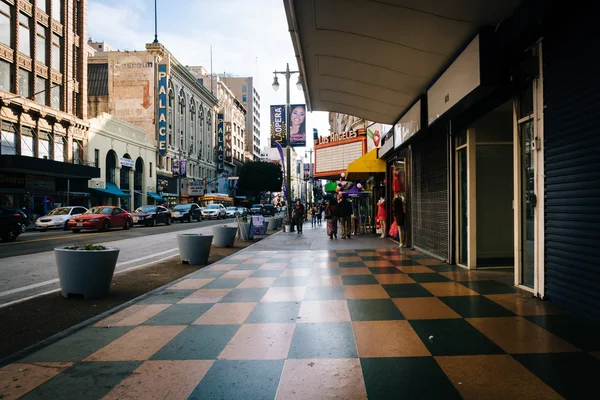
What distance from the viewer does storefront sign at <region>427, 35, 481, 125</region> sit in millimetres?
6555

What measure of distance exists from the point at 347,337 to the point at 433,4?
4680 mm

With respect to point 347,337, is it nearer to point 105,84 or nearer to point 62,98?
point 62,98

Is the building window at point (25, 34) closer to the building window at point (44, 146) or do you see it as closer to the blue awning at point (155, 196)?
the building window at point (44, 146)

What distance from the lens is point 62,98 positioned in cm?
3672

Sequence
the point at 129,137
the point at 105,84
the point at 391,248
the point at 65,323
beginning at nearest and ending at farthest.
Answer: the point at 65,323 < the point at 391,248 < the point at 129,137 < the point at 105,84

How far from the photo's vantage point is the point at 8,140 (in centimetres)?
3041

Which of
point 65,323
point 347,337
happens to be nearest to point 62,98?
point 65,323

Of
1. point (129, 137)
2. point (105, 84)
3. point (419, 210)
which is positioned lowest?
point (419, 210)

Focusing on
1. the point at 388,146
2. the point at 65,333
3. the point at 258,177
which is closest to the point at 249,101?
the point at 258,177

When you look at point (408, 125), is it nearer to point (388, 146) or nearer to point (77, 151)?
point (388, 146)

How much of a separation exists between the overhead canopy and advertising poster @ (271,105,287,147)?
608 inches

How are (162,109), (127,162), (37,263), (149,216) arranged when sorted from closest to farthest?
(37,263), (149,216), (127,162), (162,109)

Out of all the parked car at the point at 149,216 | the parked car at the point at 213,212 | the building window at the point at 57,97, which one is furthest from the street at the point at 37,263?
the building window at the point at 57,97

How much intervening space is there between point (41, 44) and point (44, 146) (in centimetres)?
848
